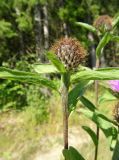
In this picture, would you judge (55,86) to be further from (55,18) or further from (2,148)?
(55,18)

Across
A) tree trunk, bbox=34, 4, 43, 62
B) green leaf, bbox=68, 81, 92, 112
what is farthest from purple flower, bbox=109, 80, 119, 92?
tree trunk, bbox=34, 4, 43, 62

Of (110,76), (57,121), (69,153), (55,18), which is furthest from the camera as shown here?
(55,18)

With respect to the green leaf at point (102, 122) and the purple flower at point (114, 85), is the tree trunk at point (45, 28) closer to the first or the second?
the purple flower at point (114, 85)

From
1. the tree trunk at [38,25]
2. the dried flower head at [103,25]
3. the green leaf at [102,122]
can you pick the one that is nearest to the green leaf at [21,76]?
the green leaf at [102,122]

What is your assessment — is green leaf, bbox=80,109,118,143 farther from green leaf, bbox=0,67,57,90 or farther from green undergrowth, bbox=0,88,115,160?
Result: green undergrowth, bbox=0,88,115,160

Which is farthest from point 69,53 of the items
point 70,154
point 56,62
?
point 70,154

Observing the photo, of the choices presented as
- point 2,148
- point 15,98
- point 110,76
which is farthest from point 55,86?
point 15,98
